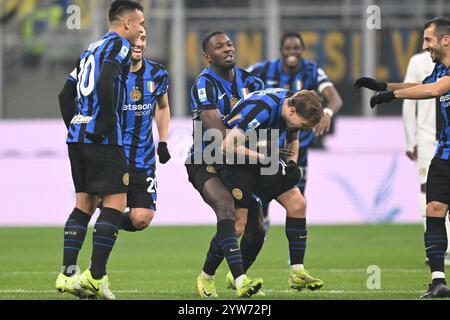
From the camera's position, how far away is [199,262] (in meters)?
11.8

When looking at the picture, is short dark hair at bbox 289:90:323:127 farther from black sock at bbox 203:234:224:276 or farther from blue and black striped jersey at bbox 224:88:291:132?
black sock at bbox 203:234:224:276

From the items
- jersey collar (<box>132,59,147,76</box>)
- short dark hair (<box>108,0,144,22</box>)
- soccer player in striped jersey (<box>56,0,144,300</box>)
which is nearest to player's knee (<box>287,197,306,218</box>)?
soccer player in striped jersey (<box>56,0,144,300</box>)

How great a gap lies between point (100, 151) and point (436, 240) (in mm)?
2519

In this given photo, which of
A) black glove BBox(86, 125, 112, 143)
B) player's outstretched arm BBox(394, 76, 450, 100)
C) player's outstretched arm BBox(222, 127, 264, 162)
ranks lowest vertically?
player's outstretched arm BBox(222, 127, 264, 162)

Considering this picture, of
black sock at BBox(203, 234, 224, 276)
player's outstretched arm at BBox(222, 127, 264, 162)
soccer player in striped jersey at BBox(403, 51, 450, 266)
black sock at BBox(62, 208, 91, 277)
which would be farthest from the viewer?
soccer player in striped jersey at BBox(403, 51, 450, 266)

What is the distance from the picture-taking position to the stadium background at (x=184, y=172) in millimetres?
10344

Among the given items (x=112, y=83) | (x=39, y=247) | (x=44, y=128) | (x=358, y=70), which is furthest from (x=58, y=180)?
(x=112, y=83)

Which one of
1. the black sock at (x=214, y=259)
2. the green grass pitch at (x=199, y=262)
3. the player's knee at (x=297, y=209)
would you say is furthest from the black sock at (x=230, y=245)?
the player's knee at (x=297, y=209)

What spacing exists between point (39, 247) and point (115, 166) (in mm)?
6135

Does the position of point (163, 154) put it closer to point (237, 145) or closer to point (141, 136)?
point (141, 136)

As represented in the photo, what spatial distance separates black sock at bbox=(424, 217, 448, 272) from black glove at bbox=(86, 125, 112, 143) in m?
2.44

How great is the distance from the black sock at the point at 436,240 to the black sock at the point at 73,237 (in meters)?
2.51

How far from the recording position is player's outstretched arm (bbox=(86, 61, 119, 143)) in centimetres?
764

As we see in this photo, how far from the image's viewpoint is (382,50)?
22.7 m
